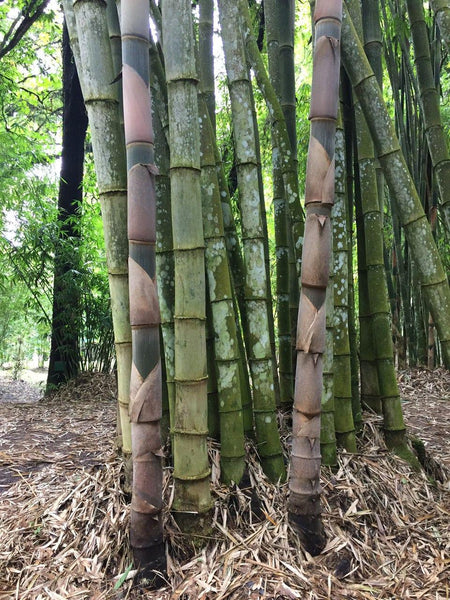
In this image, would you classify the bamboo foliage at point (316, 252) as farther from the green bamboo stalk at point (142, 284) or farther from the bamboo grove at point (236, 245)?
the green bamboo stalk at point (142, 284)

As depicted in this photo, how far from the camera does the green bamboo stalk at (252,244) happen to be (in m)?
1.58

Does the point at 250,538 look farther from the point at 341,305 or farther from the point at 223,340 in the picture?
the point at 341,305

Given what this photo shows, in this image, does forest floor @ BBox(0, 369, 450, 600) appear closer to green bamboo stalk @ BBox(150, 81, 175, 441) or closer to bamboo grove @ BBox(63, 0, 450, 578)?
bamboo grove @ BBox(63, 0, 450, 578)

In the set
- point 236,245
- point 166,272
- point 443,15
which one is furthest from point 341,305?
point 443,15

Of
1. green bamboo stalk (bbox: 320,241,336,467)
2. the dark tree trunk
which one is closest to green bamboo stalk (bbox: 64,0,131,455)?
green bamboo stalk (bbox: 320,241,336,467)

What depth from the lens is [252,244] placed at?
1596 millimetres

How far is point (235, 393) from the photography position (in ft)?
4.98

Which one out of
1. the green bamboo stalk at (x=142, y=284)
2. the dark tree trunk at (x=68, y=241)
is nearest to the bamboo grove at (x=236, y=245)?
the green bamboo stalk at (x=142, y=284)

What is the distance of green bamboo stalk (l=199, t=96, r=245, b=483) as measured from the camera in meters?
1.51

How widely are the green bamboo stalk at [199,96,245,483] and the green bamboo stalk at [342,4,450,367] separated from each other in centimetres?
58

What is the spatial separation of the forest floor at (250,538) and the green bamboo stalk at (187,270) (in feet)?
0.43

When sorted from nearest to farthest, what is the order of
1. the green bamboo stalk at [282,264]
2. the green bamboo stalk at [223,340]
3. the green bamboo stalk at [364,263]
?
the green bamboo stalk at [223,340] → the green bamboo stalk at [364,263] → the green bamboo stalk at [282,264]

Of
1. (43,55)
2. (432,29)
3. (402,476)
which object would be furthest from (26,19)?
(402,476)

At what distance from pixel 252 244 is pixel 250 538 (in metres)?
0.90
